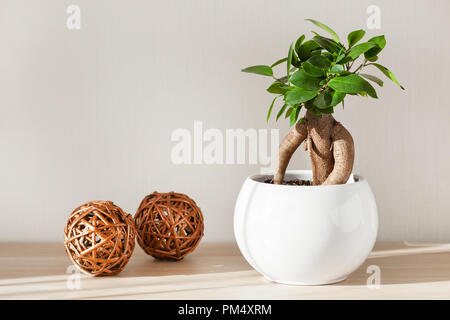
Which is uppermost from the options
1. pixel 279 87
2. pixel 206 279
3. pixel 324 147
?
pixel 279 87

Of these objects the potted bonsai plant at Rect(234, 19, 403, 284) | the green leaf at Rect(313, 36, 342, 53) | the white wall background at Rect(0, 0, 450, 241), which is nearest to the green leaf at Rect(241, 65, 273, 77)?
the potted bonsai plant at Rect(234, 19, 403, 284)

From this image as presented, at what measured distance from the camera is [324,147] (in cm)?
101

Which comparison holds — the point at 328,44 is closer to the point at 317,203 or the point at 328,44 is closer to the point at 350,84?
the point at 350,84

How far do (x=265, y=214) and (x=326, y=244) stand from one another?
113mm

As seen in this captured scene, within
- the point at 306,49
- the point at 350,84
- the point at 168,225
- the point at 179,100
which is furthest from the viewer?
the point at 179,100

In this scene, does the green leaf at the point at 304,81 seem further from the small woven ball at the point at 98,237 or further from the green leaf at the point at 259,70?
the small woven ball at the point at 98,237

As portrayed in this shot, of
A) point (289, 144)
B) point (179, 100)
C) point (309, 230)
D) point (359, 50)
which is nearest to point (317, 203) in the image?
point (309, 230)

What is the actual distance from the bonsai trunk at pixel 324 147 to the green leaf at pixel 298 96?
0.08m

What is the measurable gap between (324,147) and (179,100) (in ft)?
1.39

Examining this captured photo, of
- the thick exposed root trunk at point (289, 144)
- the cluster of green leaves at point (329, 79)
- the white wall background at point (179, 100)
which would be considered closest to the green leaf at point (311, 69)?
the cluster of green leaves at point (329, 79)

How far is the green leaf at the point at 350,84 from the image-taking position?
2.92ft

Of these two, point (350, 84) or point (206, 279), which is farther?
point (206, 279)

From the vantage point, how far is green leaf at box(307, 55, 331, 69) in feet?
3.07

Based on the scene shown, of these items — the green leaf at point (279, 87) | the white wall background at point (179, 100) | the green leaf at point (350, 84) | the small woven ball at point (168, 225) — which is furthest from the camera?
the white wall background at point (179, 100)
